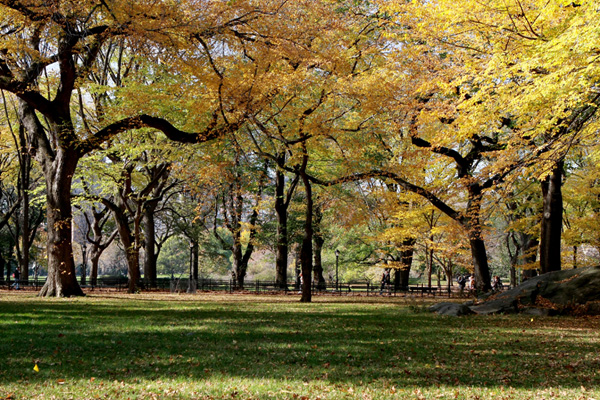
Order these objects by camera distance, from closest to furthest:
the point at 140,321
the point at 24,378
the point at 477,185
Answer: the point at 24,378 → the point at 140,321 → the point at 477,185

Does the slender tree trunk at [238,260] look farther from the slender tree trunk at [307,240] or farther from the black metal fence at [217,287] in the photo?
the slender tree trunk at [307,240]

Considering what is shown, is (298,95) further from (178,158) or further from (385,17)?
(178,158)

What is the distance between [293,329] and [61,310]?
631 cm

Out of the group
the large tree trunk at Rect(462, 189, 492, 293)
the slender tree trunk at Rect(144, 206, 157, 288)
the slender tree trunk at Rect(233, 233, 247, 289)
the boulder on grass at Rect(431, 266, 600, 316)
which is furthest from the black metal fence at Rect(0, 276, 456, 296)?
the boulder on grass at Rect(431, 266, 600, 316)

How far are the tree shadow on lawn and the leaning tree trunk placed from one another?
5.87 meters

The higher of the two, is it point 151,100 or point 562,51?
point 151,100

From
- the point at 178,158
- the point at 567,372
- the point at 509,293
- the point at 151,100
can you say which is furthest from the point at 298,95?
the point at 567,372

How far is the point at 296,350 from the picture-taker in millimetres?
7660

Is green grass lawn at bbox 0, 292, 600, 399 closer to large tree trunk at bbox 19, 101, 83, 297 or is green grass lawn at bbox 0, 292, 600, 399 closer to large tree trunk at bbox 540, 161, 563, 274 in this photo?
large tree trunk at bbox 19, 101, 83, 297

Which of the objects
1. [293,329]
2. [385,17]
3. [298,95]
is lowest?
[293,329]

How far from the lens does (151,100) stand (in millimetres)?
20000

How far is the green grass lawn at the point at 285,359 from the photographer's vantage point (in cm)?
519

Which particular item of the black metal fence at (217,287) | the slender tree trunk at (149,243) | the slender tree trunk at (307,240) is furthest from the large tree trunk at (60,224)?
the slender tree trunk at (149,243)

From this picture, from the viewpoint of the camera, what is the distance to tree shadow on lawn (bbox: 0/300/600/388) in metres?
5.91
